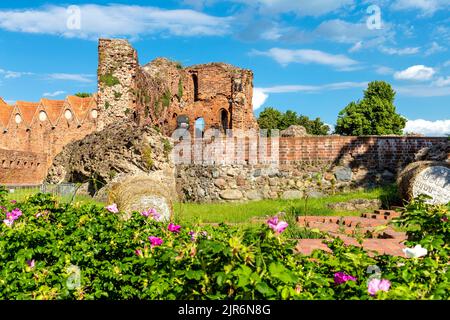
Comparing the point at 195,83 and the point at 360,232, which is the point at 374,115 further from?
the point at 360,232

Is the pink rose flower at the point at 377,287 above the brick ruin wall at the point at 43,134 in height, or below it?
below

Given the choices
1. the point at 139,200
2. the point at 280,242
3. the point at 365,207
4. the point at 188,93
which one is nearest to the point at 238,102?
the point at 188,93

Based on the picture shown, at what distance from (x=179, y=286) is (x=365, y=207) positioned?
9196mm

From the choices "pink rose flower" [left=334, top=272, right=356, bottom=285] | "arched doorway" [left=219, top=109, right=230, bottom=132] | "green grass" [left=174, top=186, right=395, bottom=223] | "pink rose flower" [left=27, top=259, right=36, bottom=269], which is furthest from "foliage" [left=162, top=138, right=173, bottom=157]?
"arched doorway" [left=219, top=109, right=230, bottom=132]

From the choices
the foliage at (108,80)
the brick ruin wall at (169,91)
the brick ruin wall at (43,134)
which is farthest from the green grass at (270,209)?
the brick ruin wall at (43,134)

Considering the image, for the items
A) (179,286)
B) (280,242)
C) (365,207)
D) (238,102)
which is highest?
(238,102)

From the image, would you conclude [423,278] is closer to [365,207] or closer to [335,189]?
[365,207]

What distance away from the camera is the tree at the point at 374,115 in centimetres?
3709

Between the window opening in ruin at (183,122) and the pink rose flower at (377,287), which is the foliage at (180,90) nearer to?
the window opening in ruin at (183,122)

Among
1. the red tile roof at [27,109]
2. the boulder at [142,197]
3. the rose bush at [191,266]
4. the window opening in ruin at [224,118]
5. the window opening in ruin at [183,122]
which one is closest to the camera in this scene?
the rose bush at [191,266]

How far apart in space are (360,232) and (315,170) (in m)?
6.35

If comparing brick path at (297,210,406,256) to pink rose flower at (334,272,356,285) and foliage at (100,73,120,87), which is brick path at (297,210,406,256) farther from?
foliage at (100,73,120,87)

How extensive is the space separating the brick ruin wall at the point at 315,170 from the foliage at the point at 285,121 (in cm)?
3476

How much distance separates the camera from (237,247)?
2.22 metres
